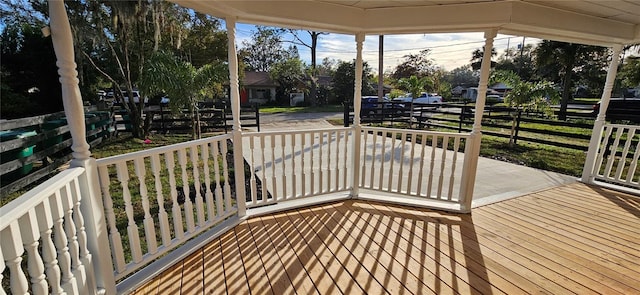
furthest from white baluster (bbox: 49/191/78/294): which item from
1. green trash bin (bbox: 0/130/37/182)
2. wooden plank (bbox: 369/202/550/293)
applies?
green trash bin (bbox: 0/130/37/182)

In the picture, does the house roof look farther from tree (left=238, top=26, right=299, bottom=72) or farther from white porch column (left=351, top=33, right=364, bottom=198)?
white porch column (left=351, top=33, right=364, bottom=198)

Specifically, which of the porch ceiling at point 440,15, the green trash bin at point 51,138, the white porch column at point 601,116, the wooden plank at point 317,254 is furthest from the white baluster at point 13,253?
the white porch column at point 601,116

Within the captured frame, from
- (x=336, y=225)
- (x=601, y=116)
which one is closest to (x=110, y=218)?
(x=336, y=225)

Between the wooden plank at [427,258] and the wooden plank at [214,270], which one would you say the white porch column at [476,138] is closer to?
the wooden plank at [427,258]

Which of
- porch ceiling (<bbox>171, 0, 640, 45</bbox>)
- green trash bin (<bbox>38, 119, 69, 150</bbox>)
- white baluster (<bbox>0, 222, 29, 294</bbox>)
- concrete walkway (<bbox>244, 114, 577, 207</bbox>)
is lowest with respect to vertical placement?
concrete walkway (<bbox>244, 114, 577, 207</bbox>)

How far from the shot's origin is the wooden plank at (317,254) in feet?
5.74

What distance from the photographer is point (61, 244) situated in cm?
124

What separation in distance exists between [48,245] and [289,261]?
50.3 inches

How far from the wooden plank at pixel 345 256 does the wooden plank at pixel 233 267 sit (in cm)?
63

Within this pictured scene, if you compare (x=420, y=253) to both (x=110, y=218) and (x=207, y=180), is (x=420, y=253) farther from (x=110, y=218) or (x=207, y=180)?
(x=110, y=218)

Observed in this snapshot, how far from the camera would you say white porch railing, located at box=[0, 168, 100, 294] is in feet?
3.06

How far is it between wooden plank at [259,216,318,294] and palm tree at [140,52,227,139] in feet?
14.6

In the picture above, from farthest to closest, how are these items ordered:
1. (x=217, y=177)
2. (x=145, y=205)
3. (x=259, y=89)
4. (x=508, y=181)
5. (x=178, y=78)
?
(x=259, y=89) < (x=178, y=78) < (x=508, y=181) < (x=217, y=177) < (x=145, y=205)

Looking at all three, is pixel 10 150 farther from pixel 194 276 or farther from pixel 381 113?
pixel 381 113
